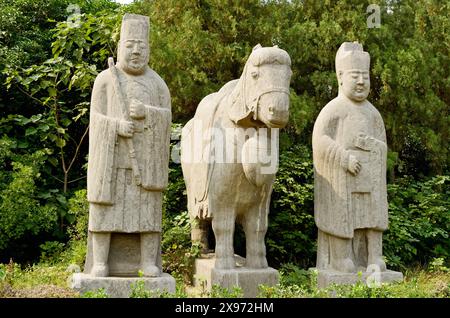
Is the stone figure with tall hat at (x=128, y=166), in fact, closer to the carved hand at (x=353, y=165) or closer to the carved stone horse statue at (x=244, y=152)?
the carved stone horse statue at (x=244, y=152)

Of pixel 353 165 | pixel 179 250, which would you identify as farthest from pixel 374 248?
pixel 179 250

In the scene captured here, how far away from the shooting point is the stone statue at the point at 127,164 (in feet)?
17.3

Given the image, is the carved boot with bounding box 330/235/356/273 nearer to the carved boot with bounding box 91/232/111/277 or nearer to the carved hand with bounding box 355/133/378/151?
the carved hand with bounding box 355/133/378/151

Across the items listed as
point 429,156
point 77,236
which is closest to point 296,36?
point 429,156

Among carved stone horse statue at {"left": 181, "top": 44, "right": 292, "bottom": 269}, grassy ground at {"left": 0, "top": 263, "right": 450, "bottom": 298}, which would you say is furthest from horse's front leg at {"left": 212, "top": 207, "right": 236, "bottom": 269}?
grassy ground at {"left": 0, "top": 263, "right": 450, "bottom": 298}

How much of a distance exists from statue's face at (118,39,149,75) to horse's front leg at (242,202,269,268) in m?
1.76

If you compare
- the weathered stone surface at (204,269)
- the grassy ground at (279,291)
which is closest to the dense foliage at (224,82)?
the weathered stone surface at (204,269)

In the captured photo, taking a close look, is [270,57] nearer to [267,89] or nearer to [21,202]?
[267,89]

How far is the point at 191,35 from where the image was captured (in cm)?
862

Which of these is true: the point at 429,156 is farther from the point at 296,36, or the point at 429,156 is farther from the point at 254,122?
the point at 254,122

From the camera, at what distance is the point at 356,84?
20.5 feet

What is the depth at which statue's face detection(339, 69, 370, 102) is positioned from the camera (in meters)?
6.25

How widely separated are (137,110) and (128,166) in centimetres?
52

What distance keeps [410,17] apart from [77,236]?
6.76 meters
